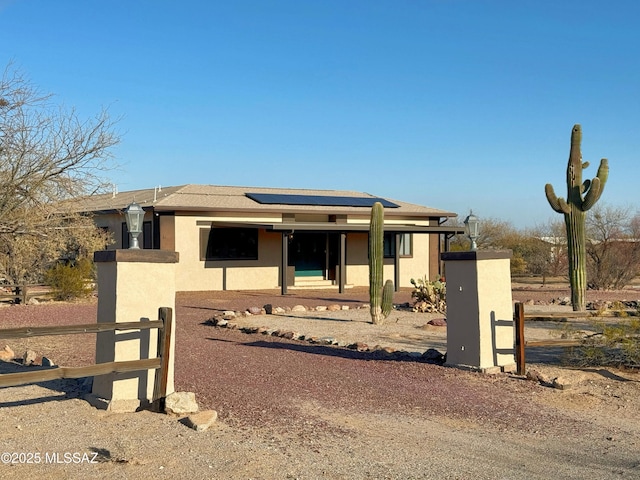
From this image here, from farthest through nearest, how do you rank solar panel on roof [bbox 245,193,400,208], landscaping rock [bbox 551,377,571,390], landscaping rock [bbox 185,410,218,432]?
1. solar panel on roof [bbox 245,193,400,208]
2. landscaping rock [bbox 551,377,571,390]
3. landscaping rock [bbox 185,410,218,432]

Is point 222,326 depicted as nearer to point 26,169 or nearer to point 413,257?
point 26,169

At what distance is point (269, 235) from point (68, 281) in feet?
26.4

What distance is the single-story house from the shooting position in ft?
80.7

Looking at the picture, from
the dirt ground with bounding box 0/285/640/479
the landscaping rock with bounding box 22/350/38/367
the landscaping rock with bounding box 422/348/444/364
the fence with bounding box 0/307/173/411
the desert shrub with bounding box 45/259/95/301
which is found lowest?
the dirt ground with bounding box 0/285/640/479

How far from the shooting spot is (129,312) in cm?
746

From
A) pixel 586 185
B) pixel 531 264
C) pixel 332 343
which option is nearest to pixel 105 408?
pixel 332 343

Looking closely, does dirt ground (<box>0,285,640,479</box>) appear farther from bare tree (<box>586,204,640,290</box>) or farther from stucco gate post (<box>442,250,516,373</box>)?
bare tree (<box>586,204,640,290</box>)

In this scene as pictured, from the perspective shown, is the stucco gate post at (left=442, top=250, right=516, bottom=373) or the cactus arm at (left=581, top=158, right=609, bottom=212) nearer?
the stucco gate post at (left=442, top=250, right=516, bottom=373)

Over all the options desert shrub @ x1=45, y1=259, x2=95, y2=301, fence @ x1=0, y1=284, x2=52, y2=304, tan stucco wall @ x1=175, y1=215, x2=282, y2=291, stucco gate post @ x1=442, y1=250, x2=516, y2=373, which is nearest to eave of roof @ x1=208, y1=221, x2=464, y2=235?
tan stucco wall @ x1=175, y1=215, x2=282, y2=291

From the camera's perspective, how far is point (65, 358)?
1097 centimetres

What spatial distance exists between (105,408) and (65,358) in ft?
13.5

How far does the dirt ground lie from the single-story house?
1235 cm

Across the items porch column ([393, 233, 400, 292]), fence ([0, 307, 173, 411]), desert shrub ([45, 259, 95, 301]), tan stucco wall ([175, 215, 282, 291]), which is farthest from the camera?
porch column ([393, 233, 400, 292])

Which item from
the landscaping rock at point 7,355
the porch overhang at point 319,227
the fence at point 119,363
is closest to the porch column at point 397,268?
the porch overhang at point 319,227
